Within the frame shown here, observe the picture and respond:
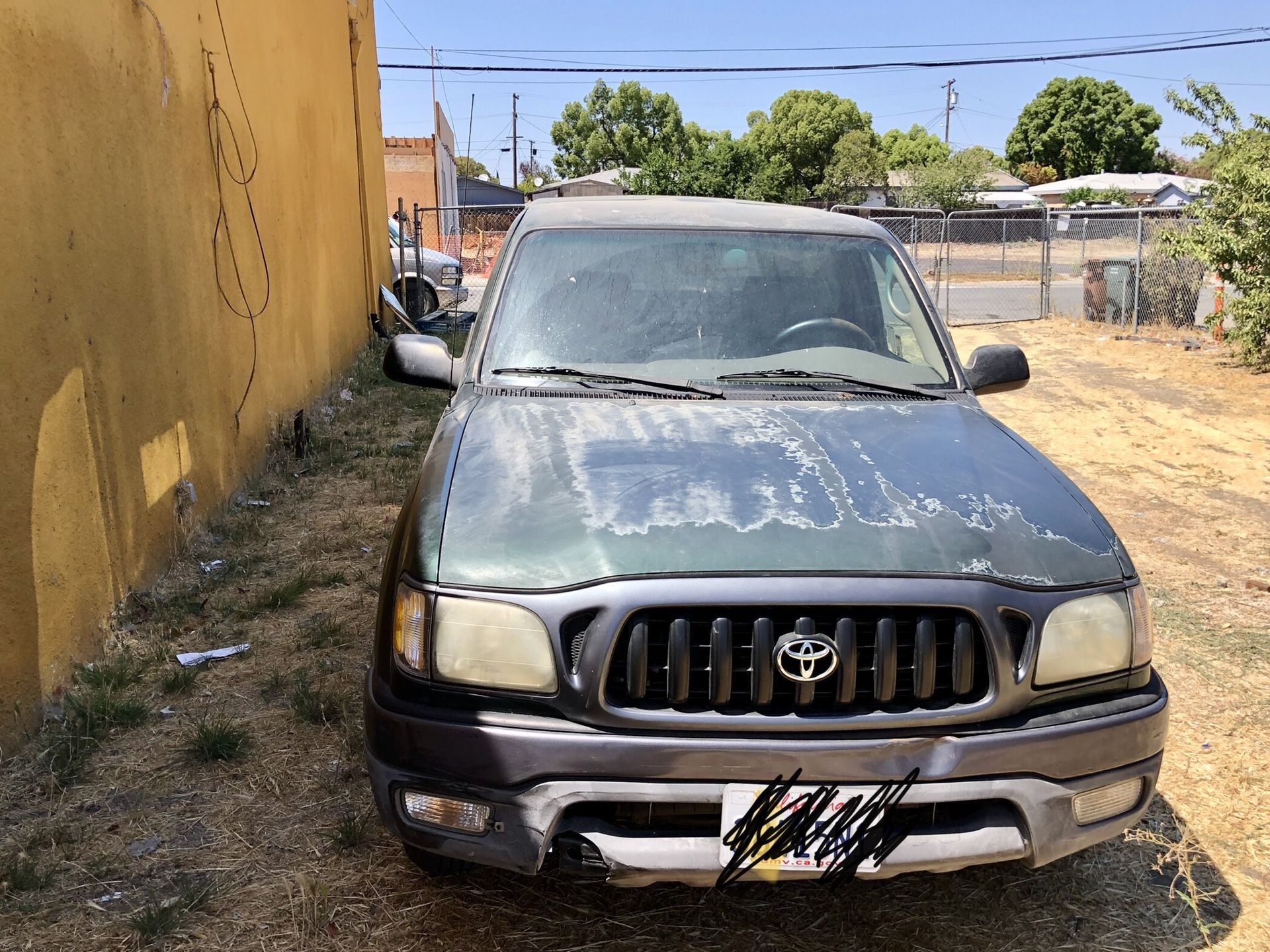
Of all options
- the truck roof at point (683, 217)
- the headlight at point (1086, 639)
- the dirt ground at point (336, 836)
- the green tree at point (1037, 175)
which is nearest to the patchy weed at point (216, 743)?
the dirt ground at point (336, 836)

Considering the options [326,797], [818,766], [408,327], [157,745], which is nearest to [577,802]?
[818,766]

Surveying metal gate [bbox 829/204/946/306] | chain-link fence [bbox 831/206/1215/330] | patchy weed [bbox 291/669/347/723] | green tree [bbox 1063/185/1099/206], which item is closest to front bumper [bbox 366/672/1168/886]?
patchy weed [bbox 291/669/347/723]

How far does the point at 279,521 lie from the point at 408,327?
24.3 ft

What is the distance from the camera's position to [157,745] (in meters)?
3.38

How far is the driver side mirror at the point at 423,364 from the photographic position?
3520mm

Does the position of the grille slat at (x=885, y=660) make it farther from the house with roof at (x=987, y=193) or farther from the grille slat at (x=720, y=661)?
the house with roof at (x=987, y=193)

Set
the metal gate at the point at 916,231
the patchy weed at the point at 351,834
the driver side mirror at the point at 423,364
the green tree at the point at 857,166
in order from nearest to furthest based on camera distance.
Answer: the patchy weed at the point at 351,834 < the driver side mirror at the point at 423,364 < the metal gate at the point at 916,231 < the green tree at the point at 857,166

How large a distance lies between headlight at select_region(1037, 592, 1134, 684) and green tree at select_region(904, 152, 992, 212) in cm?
4003

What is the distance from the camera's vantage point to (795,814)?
2.08m

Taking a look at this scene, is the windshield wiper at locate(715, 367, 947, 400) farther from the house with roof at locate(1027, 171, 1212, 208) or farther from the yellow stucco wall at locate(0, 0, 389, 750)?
the house with roof at locate(1027, 171, 1212, 208)

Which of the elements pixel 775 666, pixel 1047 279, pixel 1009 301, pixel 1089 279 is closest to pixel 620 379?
pixel 775 666

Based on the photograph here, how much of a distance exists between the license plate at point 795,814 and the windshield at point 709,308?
1526 millimetres

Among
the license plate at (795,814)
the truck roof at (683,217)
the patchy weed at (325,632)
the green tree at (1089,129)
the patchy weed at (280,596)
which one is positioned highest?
the green tree at (1089,129)

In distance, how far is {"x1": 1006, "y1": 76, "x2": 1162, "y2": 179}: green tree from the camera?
62812mm
